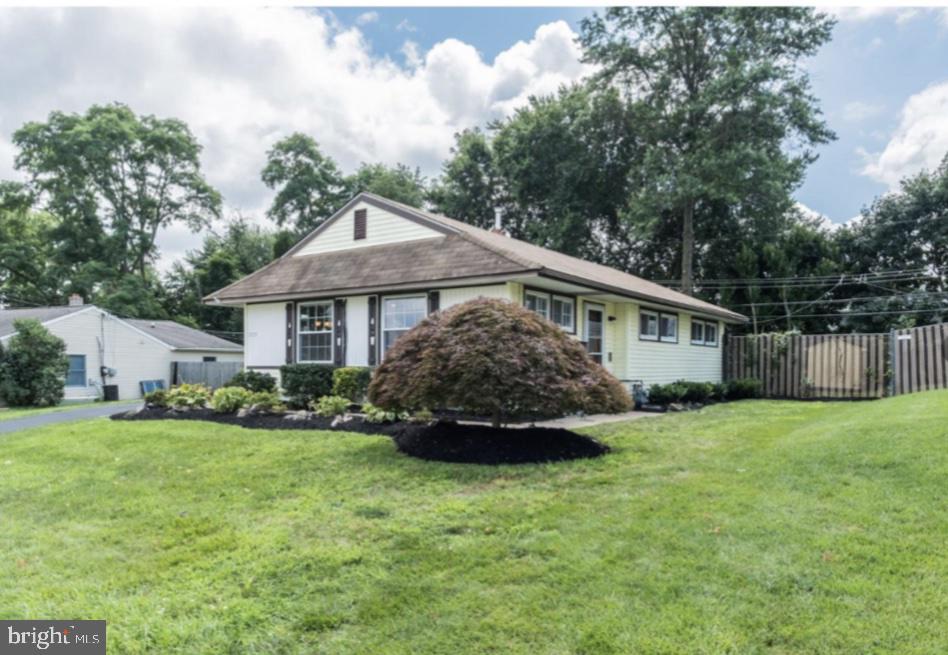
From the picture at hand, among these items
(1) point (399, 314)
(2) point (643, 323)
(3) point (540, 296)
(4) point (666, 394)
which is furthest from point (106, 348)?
(4) point (666, 394)

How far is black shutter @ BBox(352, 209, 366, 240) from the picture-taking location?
48.2 ft

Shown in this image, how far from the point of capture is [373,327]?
13070 millimetres

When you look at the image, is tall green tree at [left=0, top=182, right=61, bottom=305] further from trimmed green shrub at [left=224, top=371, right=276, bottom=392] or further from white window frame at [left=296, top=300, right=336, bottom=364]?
white window frame at [left=296, top=300, right=336, bottom=364]

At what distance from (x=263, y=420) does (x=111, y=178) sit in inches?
1292

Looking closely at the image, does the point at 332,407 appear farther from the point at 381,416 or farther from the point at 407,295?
the point at 407,295

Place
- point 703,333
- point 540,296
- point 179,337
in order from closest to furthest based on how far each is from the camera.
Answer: point 540,296 → point 703,333 → point 179,337

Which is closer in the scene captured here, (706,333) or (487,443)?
(487,443)

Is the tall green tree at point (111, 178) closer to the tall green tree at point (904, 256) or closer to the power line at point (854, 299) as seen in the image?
the power line at point (854, 299)

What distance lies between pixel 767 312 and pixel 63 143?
38793mm

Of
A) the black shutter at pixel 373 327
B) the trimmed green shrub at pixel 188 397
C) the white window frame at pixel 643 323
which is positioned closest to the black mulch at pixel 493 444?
the black shutter at pixel 373 327

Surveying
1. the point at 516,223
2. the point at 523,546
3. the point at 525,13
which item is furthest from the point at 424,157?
the point at 523,546

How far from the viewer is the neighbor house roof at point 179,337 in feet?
86.1

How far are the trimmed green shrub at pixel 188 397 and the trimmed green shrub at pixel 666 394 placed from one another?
1030 cm

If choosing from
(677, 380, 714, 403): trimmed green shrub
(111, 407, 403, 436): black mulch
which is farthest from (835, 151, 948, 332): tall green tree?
(111, 407, 403, 436): black mulch
